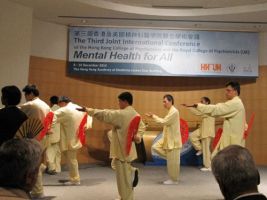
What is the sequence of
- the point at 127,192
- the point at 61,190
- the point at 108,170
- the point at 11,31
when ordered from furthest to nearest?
the point at 108,170 → the point at 11,31 → the point at 61,190 → the point at 127,192

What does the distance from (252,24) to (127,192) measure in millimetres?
5187

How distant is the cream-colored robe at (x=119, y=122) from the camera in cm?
414

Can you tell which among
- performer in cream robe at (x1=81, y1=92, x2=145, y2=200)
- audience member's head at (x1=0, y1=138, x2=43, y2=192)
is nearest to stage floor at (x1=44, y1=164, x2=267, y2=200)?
performer in cream robe at (x1=81, y1=92, x2=145, y2=200)

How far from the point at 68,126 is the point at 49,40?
2.84 metres

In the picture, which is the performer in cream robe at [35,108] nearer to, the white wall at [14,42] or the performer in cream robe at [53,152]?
the performer in cream robe at [53,152]

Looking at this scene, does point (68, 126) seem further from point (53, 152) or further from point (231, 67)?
point (231, 67)

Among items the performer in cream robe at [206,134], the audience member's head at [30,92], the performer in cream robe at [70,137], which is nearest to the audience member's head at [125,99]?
the audience member's head at [30,92]

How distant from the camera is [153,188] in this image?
5406mm

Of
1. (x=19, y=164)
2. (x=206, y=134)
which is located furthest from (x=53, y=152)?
(x=19, y=164)

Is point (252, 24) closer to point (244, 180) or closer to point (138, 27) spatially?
point (138, 27)

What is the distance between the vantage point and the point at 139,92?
858 centimetres

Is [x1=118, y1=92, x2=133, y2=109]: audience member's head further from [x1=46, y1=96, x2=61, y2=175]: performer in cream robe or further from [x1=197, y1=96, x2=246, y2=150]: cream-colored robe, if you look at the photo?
[x1=46, y1=96, x2=61, y2=175]: performer in cream robe

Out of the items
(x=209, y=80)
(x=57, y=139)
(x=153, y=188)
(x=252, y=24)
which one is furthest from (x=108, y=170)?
(x=252, y=24)

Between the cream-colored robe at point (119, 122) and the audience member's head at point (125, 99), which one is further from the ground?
the audience member's head at point (125, 99)
